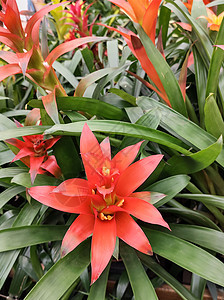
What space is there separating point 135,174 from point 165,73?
0.29m

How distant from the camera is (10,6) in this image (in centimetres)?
59

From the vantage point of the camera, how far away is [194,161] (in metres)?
0.63

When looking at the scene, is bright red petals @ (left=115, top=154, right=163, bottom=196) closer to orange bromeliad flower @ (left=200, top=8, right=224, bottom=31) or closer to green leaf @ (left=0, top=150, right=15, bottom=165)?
green leaf @ (left=0, top=150, right=15, bottom=165)

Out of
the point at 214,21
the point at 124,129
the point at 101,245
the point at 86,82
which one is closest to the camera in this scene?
the point at 101,245

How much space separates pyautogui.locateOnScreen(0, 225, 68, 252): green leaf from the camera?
0.60 metres

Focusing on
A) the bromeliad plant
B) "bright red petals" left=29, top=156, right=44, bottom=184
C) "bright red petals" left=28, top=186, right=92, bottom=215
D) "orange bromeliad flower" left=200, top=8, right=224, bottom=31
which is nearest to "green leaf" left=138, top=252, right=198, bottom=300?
the bromeliad plant

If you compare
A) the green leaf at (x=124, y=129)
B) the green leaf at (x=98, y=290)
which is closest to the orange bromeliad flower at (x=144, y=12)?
the green leaf at (x=124, y=129)

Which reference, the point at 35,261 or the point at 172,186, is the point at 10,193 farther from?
the point at 172,186

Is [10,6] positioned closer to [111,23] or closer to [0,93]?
[0,93]

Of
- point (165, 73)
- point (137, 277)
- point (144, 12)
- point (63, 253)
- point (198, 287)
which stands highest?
point (144, 12)

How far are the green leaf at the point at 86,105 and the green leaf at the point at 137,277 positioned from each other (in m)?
0.34

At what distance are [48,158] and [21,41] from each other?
0.30 m

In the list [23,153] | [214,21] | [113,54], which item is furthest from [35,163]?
[214,21]

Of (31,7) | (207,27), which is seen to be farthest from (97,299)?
(31,7)
